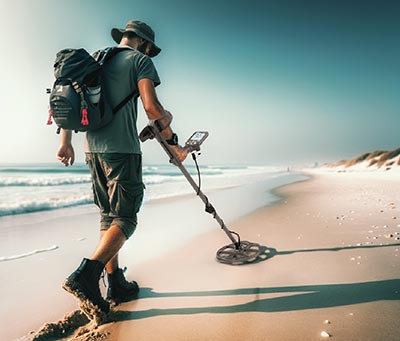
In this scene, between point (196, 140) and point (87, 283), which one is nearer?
point (87, 283)

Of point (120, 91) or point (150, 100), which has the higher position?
point (120, 91)

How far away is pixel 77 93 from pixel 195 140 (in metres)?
1.29

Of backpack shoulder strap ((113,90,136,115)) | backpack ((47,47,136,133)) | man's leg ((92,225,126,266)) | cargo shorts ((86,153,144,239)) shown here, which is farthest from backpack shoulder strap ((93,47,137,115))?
man's leg ((92,225,126,266))

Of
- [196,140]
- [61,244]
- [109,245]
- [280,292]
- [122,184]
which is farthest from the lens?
[61,244]

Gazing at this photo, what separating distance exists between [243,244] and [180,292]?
1406 millimetres

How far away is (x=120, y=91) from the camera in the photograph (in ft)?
8.43

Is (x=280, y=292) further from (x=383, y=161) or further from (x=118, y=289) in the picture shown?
(x=383, y=161)

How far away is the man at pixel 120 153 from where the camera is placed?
97.1 inches

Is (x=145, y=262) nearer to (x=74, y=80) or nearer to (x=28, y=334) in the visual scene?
(x=28, y=334)

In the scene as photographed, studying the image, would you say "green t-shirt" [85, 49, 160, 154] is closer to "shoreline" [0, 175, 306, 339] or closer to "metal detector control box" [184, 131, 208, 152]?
"metal detector control box" [184, 131, 208, 152]

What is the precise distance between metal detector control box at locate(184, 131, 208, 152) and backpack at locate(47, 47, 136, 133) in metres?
0.94

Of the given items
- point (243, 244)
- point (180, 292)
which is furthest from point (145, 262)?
point (243, 244)

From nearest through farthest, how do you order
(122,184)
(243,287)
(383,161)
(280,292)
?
(122,184) → (280,292) → (243,287) → (383,161)

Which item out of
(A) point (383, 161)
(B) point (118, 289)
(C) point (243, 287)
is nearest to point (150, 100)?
(B) point (118, 289)
